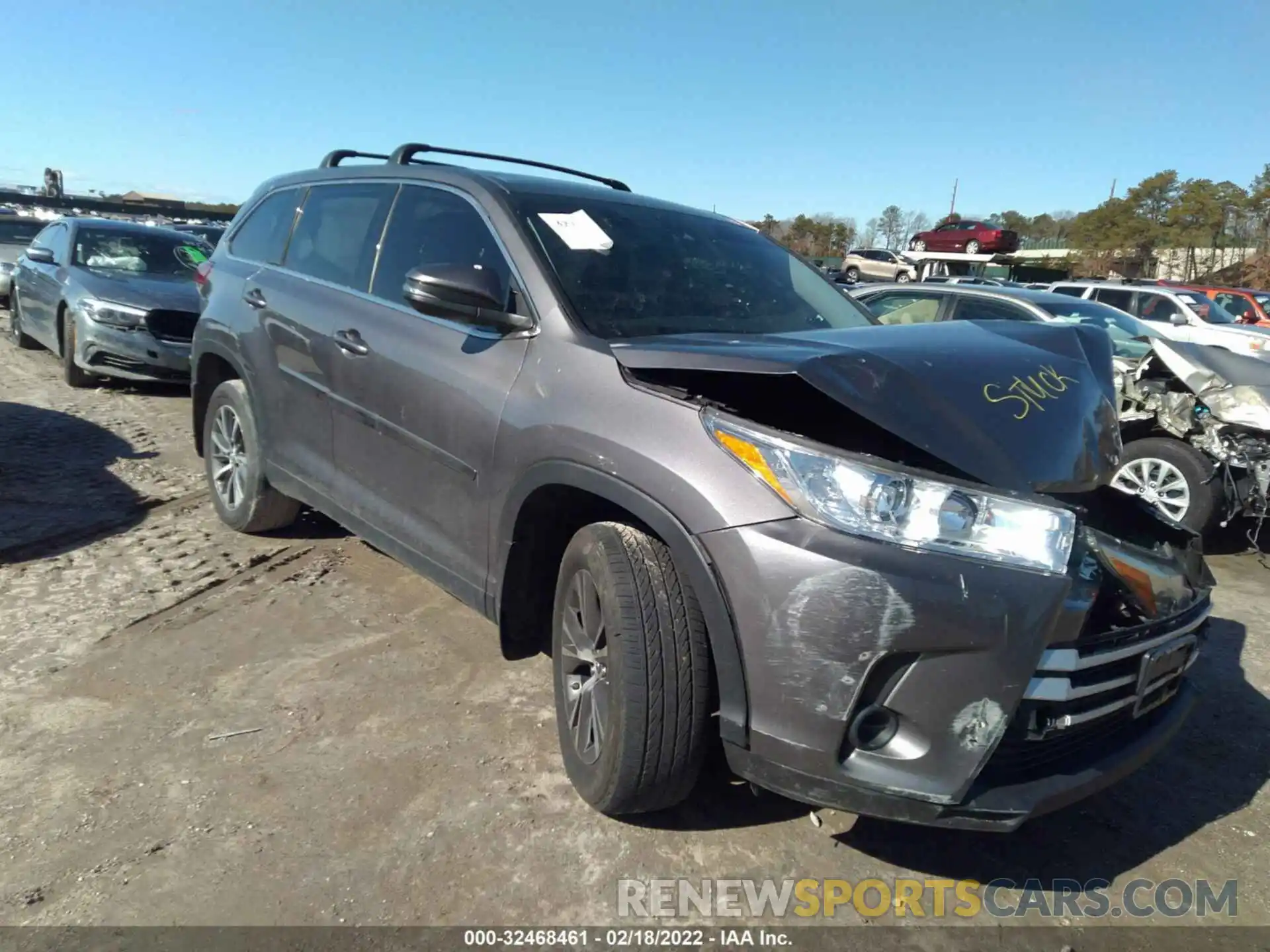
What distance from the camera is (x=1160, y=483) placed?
5863 mm

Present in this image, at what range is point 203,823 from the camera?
246 cm

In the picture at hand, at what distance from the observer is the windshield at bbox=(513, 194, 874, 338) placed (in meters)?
2.88

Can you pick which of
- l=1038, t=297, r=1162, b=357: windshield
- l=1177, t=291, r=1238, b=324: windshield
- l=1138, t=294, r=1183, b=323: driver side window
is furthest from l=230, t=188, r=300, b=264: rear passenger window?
l=1177, t=291, r=1238, b=324: windshield

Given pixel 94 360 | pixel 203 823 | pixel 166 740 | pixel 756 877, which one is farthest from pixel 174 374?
pixel 756 877

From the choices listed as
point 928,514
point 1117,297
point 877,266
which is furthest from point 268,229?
point 877,266

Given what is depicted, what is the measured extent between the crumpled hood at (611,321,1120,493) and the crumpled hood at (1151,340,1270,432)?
3.55m

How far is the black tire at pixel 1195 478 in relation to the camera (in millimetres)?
5590

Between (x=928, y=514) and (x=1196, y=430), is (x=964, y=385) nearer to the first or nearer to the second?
(x=928, y=514)

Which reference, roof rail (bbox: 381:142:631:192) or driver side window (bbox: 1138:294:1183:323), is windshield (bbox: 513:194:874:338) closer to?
roof rail (bbox: 381:142:631:192)

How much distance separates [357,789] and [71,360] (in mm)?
7195

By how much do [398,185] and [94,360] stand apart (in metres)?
5.70

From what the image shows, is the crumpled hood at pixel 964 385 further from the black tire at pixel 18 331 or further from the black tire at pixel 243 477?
the black tire at pixel 18 331

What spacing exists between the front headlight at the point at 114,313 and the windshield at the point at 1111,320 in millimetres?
7931

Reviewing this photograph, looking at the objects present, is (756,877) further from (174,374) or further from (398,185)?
(174,374)
